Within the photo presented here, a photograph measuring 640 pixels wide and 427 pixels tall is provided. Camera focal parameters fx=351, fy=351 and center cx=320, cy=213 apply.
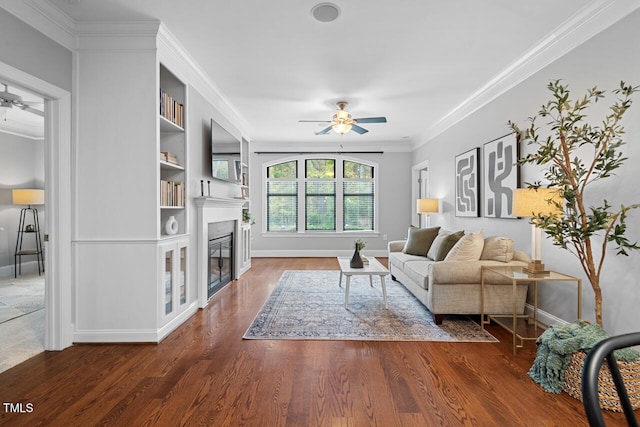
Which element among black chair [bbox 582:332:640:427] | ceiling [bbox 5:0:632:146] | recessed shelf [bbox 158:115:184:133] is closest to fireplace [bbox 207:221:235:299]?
recessed shelf [bbox 158:115:184:133]

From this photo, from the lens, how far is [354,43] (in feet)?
10.6

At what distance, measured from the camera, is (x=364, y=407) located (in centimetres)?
200

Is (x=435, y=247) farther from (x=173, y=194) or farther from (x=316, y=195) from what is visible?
(x=316, y=195)

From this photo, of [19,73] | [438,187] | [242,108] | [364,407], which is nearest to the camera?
[364,407]

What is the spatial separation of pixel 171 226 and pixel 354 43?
2.41m

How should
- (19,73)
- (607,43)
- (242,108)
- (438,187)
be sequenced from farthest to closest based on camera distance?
(438,187) → (242,108) → (607,43) → (19,73)

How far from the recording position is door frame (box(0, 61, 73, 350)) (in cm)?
276

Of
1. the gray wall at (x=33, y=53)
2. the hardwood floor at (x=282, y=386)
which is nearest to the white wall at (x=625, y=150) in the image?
the hardwood floor at (x=282, y=386)

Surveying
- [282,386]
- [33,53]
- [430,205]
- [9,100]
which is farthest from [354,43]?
[9,100]

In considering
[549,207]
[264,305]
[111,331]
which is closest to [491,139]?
[549,207]

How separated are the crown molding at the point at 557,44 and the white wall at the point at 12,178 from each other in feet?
24.3

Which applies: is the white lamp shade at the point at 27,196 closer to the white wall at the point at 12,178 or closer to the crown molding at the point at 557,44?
the white wall at the point at 12,178

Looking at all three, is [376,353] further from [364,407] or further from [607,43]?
[607,43]

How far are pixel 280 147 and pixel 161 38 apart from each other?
5034 mm
